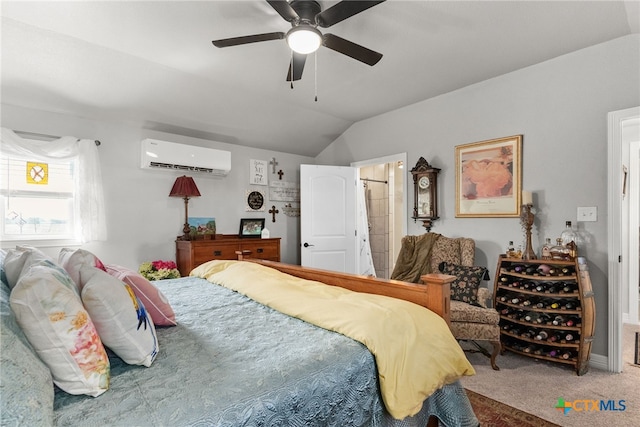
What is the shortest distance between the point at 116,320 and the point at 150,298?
0.39 m

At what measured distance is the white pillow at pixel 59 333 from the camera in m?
0.91

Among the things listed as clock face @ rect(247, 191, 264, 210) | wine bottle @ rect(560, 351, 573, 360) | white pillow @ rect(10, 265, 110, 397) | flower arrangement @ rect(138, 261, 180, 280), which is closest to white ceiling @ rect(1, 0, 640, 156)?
clock face @ rect(247, 191, 264, 210)

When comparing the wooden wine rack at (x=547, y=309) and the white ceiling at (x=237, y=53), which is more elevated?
the white ceiling at (x=237, y=53)

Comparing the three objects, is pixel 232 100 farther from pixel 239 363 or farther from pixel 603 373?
pixel 603 373

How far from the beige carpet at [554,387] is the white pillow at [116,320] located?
217 cm

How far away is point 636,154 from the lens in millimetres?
4031

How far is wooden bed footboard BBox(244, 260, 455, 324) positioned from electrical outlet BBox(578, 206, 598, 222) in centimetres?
191

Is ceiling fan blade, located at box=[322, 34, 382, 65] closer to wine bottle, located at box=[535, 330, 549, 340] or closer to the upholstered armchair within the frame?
the upholstered armchair

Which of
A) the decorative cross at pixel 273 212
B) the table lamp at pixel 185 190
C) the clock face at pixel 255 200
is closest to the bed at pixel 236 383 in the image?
the table lamp at pixel 185 190

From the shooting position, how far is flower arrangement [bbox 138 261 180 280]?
339 cm

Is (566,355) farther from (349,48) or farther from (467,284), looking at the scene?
(349,48)

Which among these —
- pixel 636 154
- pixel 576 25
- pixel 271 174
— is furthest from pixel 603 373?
pixel 271 174

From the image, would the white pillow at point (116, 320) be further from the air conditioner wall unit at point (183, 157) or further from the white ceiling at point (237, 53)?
the air conditioner wall unit at point (183, 157)

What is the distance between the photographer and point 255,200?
4594 millimetres
